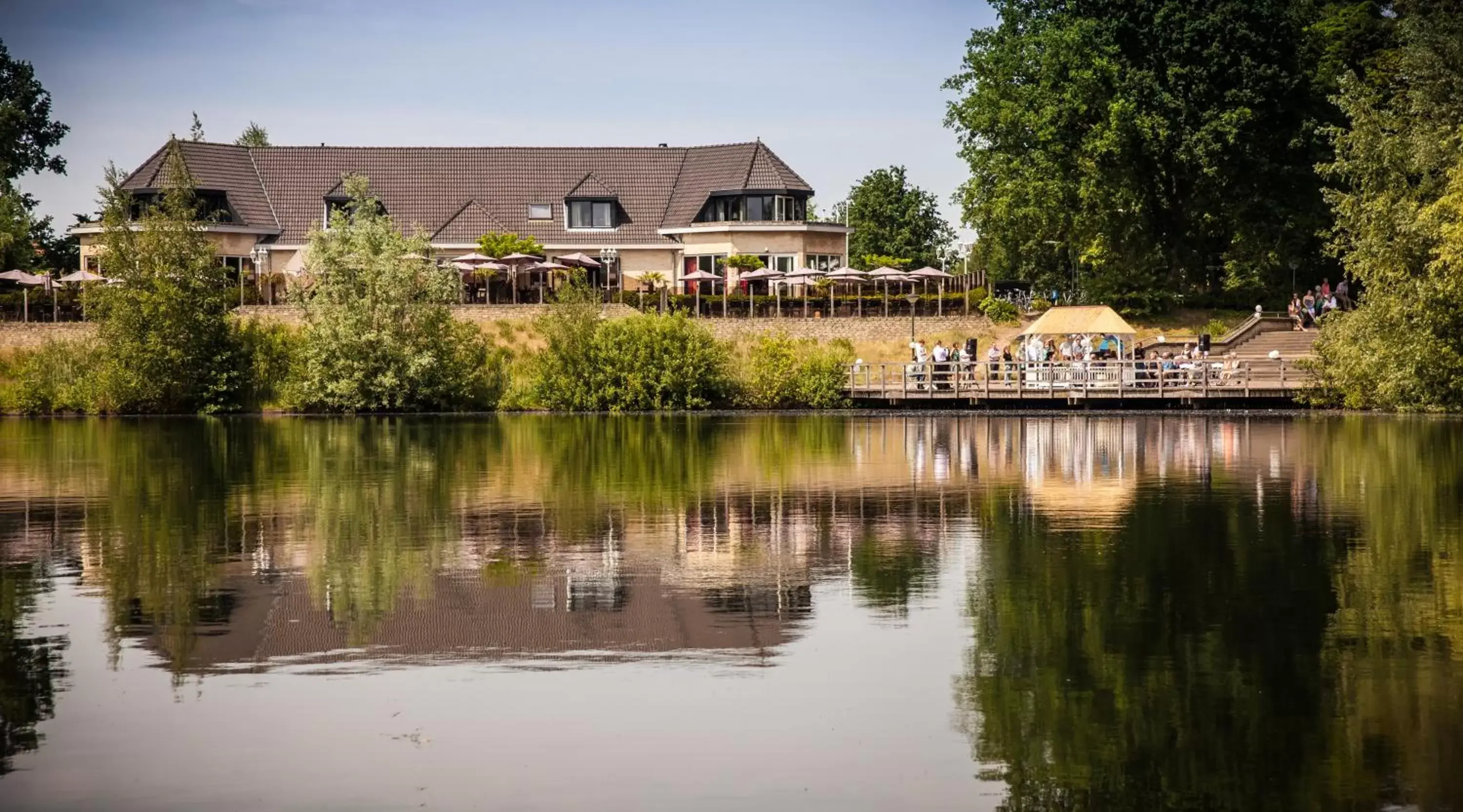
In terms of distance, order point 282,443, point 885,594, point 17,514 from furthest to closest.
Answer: point 282,443 → point 17,514 → point 885,594

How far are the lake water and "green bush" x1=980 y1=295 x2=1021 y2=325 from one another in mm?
36817

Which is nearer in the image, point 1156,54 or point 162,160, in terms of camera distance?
point 1156,54

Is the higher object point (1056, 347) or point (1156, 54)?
point (1156, 54)

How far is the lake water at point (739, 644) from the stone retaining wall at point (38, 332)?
132ft

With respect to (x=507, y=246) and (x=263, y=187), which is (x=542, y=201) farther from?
(x=263, y=187)

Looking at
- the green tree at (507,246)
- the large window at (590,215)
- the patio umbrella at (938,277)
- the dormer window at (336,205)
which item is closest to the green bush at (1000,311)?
the patio umbrella at (938,277)

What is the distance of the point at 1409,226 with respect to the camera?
49.5 meters

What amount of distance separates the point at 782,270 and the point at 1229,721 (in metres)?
66.6

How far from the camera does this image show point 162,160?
80.9 metres

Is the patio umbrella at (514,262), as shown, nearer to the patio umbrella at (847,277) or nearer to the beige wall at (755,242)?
the beige wall at (755,242)

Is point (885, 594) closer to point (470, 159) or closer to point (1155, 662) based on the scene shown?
point (1155, 662)

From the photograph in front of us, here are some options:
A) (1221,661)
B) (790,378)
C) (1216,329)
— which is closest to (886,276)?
(790,378)

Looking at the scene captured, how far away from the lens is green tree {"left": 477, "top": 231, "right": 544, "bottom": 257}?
252 feet

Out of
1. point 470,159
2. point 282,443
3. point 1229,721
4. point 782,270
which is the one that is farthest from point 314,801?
point 470,159
